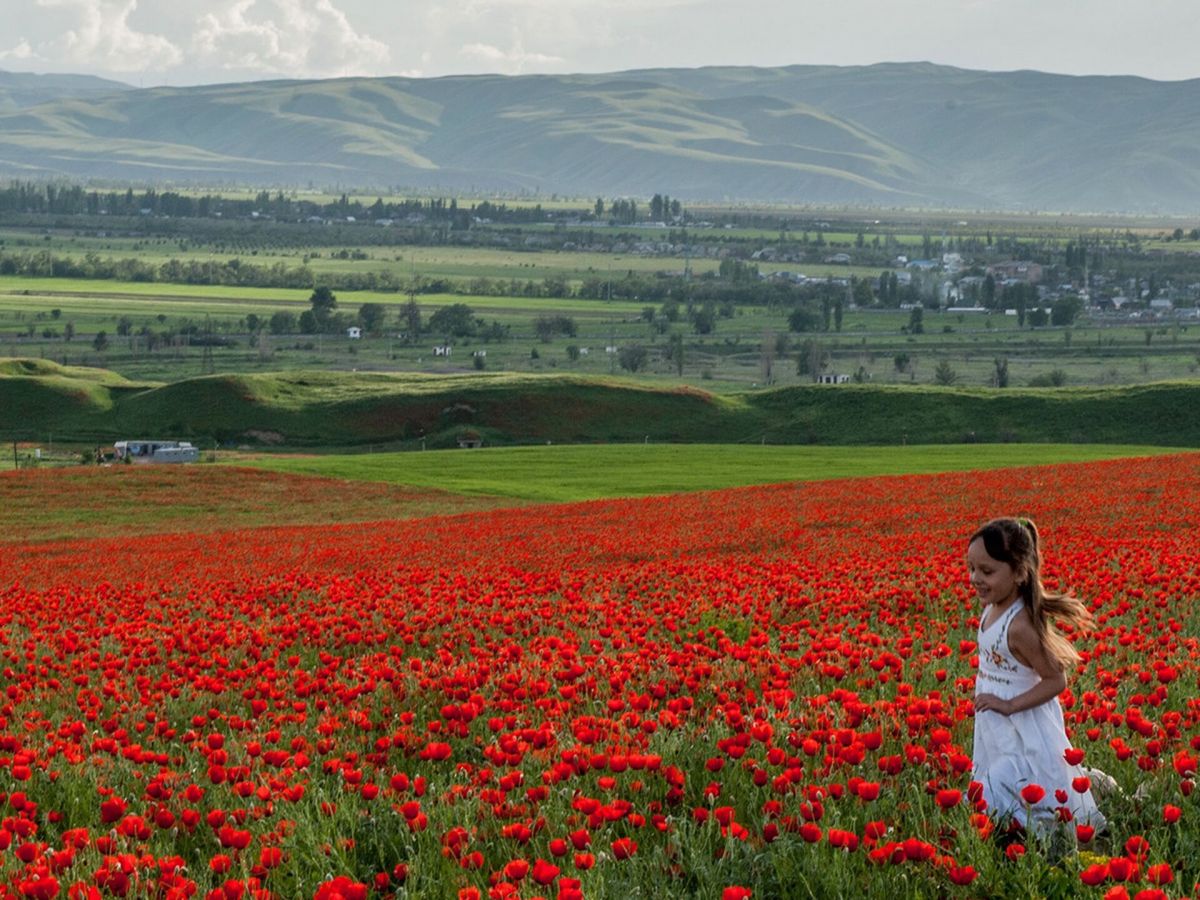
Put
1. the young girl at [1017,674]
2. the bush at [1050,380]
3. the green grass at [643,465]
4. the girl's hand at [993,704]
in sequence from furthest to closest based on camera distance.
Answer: the bush at [1050,380] < the green grass at [643,465] < the girl's hand at [993,704] < the young girl at [1017,674]

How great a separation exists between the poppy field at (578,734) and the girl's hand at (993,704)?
0.96 feet

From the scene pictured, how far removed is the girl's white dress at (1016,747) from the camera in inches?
329

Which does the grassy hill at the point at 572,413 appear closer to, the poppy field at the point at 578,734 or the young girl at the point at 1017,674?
the poppy field at the point at 578,734

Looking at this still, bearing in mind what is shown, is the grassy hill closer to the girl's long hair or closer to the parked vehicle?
the parked vehicle

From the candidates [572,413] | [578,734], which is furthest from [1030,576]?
[572,413]

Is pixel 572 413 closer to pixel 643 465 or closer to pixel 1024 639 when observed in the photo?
pixel 643 465

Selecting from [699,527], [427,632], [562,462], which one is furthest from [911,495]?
[562,462]

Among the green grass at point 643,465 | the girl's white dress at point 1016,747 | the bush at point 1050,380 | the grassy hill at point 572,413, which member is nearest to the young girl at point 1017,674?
the girl's white dress at point 1016,747

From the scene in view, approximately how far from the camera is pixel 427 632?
629 inches

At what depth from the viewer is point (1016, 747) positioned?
870 cm

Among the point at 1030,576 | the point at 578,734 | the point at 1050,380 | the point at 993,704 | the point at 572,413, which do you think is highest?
the point at 1030,576

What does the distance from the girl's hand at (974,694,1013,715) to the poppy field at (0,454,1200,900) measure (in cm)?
29

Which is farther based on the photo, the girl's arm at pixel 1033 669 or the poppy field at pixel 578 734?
the girl's arm at pixel 1033 669

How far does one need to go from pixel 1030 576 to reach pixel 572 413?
95706 millimetres
